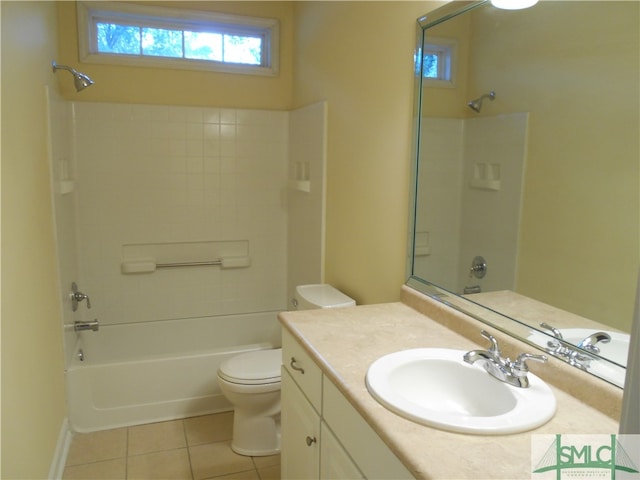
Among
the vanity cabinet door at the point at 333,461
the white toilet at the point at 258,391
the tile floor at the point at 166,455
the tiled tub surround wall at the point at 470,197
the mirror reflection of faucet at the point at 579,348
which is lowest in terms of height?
the tile floor at the point at 166,455

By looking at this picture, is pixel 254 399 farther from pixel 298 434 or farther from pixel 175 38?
pixel 175 38

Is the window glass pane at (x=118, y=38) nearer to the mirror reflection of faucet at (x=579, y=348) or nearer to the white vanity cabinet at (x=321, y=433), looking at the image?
the white vanity cabinet at (x=321, y=433)

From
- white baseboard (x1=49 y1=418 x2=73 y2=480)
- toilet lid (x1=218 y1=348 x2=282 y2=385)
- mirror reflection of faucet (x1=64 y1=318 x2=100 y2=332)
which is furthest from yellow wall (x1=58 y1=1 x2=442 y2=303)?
white baseboard (x1=49 y1=418 x2=73 y2=480)

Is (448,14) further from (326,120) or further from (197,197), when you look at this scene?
(197,197)

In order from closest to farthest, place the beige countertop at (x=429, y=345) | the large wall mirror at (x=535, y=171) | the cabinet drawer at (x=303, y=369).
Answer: the beige countertop at (x=429, y=345) → the large wall mirror at (x=535, y=171) → the cabinet drawer at (x=303, y=369)

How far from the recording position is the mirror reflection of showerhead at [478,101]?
1.64m

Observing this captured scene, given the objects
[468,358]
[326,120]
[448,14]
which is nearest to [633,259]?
[468,358]

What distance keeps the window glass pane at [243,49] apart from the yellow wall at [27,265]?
1.16 meters

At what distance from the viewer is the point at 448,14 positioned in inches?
70.1

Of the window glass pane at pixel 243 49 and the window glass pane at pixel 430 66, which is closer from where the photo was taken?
the window glass pane at pixel 430 66

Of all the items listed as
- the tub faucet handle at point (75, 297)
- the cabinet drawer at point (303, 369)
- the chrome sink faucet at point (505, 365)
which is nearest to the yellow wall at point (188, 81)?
the tub faucet handle at point (75, 297)

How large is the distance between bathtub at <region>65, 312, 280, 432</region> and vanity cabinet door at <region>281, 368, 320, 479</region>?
119 cm

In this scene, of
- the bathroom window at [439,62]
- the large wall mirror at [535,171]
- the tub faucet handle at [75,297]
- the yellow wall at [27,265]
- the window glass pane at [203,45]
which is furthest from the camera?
the window glass pane at [203,45]

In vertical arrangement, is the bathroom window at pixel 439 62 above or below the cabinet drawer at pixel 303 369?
above
